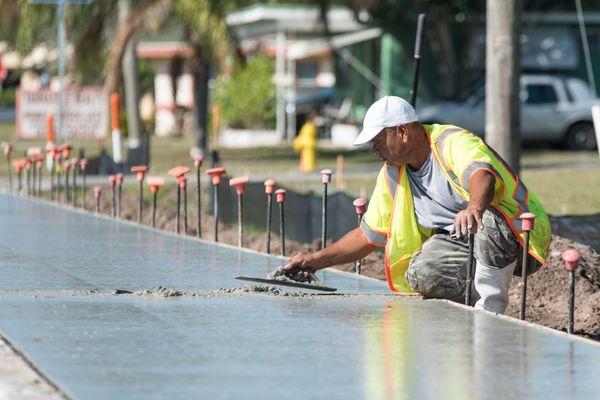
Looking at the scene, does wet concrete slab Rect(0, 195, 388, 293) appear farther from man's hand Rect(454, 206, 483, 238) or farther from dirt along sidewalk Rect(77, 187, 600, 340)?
man's hand Rect(454, 206, 483, 238)

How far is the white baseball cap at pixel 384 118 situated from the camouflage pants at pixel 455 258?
0.71 m

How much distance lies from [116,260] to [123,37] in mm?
19011

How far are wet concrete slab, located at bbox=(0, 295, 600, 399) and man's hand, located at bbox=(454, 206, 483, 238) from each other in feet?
1.47

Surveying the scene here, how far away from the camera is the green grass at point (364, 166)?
69.2 feet

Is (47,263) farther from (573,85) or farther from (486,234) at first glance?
(573,85)

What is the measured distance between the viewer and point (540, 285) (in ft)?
36.7

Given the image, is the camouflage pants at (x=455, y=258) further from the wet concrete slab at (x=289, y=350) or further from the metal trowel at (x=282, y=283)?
the metal trowel at (x=282, y=283)

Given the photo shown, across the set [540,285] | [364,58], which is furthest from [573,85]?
[540,285]

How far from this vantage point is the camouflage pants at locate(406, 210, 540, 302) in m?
8.49

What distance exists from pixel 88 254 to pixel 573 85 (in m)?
25.6

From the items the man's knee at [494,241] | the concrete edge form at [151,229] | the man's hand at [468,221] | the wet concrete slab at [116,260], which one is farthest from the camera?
the concrete edge form at [151,229]

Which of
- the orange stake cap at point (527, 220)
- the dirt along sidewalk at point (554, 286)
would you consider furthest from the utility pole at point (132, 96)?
the orange stake cap at point (527, 220)

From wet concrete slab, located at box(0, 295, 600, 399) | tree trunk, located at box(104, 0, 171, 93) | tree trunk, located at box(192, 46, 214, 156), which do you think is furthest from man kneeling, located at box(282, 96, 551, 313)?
tree trunk, located at box(192, 46, 214, 156)

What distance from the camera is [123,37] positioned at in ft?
96.1
